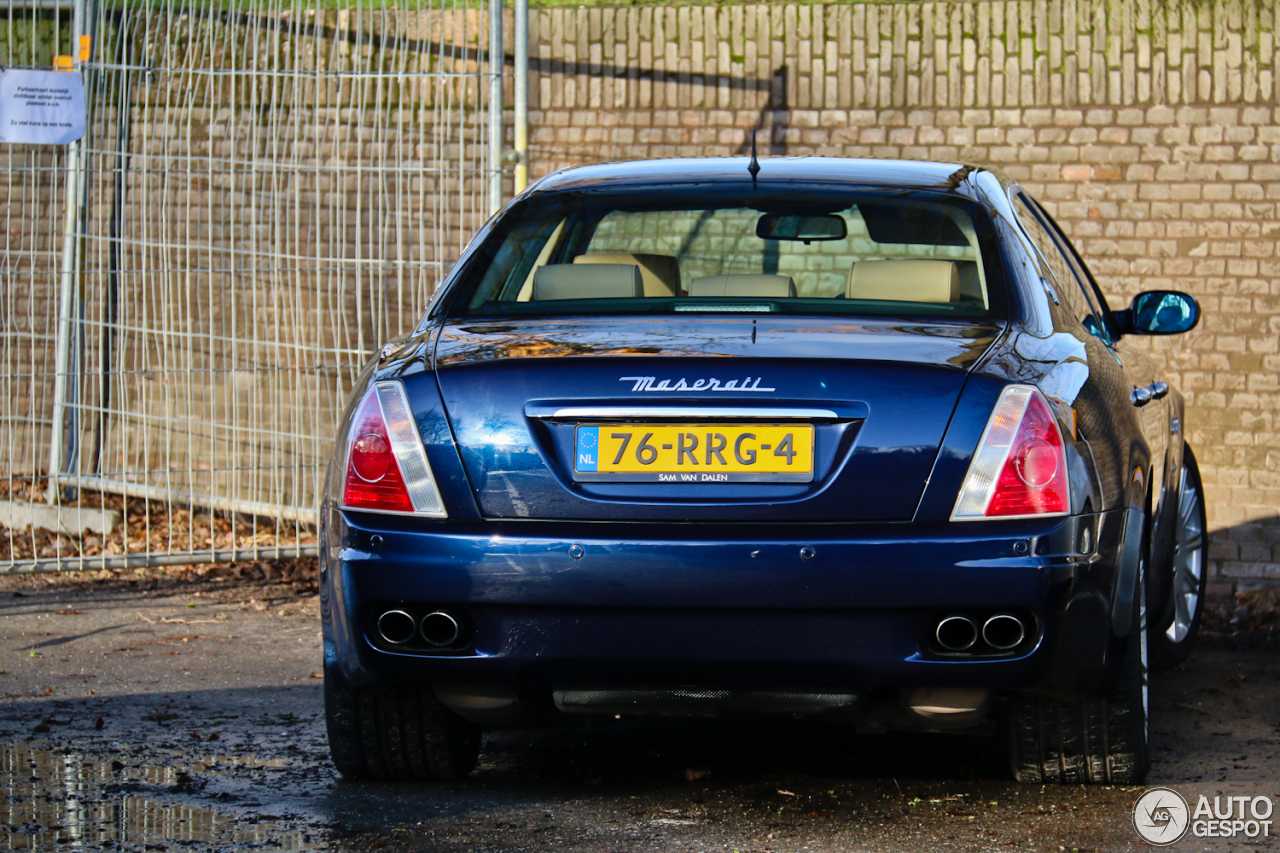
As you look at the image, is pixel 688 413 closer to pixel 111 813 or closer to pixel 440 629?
pixel 440 629

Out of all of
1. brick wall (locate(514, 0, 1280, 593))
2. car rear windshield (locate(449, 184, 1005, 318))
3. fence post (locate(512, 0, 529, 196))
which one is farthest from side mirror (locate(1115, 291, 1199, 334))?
brick wall (locate(514, 0, 1280, 593))

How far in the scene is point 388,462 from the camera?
329 centimetres

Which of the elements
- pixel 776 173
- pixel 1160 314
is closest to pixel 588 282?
pixel 776 173

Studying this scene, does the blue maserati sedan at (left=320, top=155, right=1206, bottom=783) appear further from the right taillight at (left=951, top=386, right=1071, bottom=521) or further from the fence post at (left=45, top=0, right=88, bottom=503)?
the fence post at (left=45, top=0, right=88, bottom=503)

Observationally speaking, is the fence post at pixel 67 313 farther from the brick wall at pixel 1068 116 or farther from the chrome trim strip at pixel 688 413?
the chrome trim strip at pixel 688 413

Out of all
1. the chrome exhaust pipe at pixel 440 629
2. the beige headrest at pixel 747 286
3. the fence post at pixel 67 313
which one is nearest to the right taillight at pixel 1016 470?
the beige headrest at pixel 747 286

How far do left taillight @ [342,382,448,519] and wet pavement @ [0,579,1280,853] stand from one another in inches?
28.4

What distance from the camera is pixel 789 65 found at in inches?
324

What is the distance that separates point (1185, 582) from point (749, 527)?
3.14 metres

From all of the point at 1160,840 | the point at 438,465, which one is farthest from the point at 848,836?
the point at 438,465

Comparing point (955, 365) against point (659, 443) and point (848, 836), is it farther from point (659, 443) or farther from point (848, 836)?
point (848, 836)

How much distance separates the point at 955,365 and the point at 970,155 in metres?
5.17

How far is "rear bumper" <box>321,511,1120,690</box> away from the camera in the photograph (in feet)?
10.1

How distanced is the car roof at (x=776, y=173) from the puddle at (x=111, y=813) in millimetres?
1812
